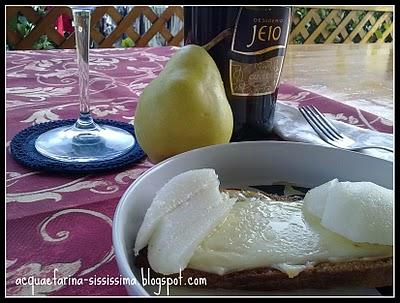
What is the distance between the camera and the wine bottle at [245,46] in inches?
15.4

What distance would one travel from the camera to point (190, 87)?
0.35 m

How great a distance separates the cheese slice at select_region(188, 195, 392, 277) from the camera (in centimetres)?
23

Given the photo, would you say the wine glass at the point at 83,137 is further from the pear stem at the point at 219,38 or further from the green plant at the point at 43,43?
the green plant at the point at 43,43

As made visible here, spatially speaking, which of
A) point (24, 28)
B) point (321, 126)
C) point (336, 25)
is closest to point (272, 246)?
point (321, 126)

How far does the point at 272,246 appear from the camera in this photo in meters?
0.23

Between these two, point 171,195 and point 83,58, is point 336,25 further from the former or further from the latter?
point 171,195

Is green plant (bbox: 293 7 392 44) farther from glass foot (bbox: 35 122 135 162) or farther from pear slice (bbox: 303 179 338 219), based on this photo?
pear slice (bbox: 303 179 338 219)

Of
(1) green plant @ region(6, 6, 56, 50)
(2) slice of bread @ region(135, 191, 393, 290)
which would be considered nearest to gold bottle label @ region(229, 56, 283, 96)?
(2) slice of bread @ region(135, 191, 393, 290)

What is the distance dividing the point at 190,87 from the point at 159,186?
9 centimetres

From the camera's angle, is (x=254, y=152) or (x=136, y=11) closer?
(x=254, y=152)

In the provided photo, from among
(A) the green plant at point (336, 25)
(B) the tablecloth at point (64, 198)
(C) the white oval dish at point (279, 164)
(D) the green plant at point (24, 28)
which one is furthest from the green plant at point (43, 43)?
(C) the white oval dish at point (279, 164)
